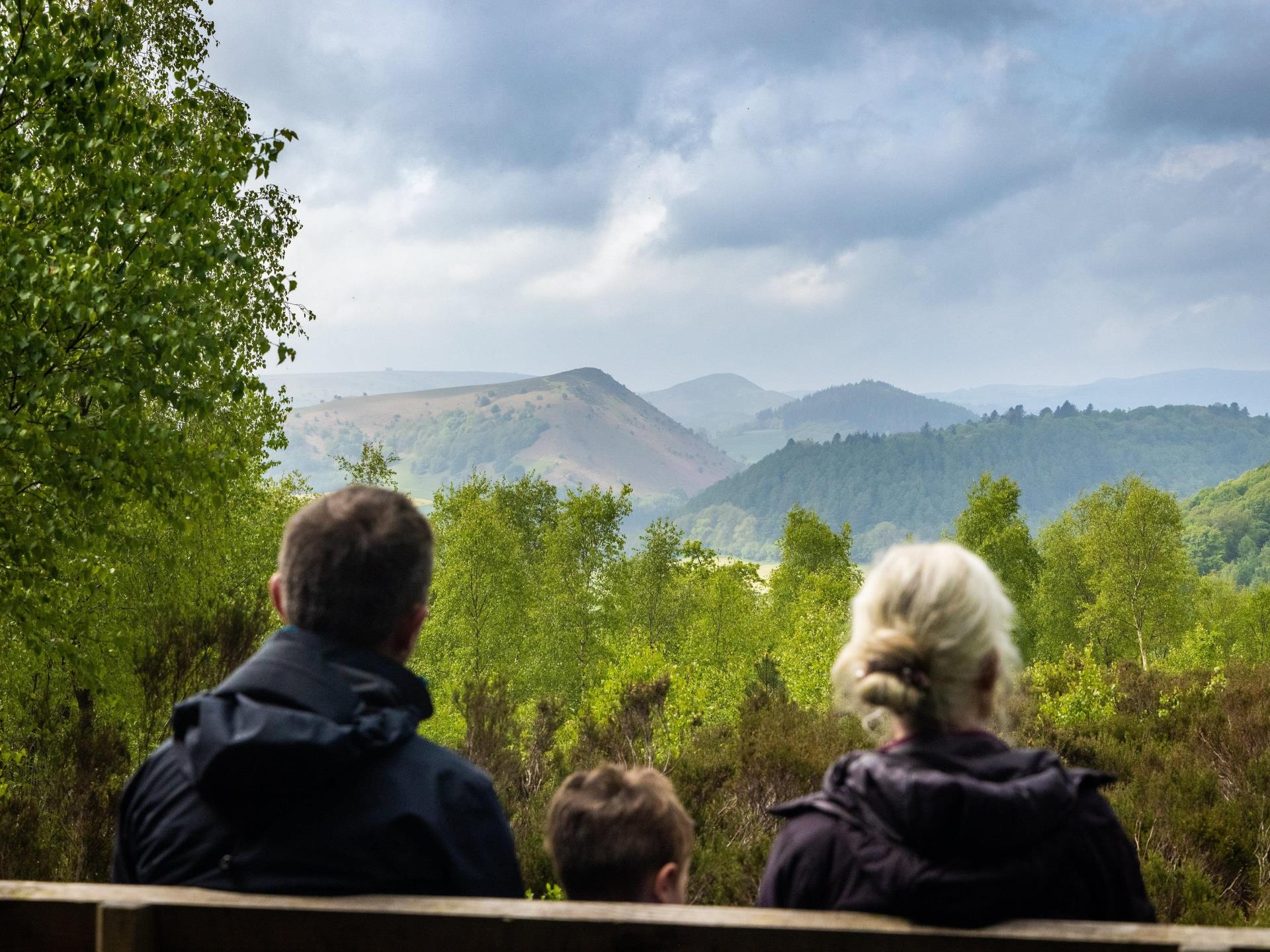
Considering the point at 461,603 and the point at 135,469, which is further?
the point at 461,603

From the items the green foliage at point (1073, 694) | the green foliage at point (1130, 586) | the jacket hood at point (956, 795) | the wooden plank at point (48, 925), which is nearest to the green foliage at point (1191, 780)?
the green foliage at point (1073, 694)

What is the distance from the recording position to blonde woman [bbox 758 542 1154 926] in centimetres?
170

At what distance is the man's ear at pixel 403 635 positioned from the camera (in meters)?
2.11

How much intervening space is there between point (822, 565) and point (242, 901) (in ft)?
201

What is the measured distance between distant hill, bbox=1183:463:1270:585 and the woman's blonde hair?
132245mm

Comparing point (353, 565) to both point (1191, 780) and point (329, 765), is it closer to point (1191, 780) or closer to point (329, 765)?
point (329, 765)

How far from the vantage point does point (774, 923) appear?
1487mm

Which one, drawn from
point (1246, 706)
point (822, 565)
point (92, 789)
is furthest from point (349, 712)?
point (822, 565)

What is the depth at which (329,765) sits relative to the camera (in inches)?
70.7

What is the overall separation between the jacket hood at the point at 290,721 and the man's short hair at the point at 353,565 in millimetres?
53

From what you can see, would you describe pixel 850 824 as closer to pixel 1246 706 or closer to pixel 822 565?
pixel 1246 706

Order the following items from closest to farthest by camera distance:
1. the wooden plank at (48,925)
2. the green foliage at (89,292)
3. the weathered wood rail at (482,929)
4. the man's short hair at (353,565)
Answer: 1. the weathered wood rail at (482,929)
2. the wooden plank at (48,925)
3. the man's short hair at (353,565)
4. the green foliage at (89,292)

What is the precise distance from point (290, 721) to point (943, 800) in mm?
1119

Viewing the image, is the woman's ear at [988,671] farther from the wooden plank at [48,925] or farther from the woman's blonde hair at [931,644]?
the wooden plank at [48,925]
